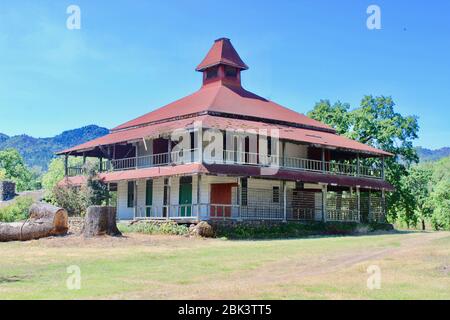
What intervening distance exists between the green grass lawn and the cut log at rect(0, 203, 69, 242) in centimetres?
300

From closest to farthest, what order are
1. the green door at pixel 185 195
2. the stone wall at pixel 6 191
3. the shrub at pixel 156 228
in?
the shrub at pixel 156 228, the green door at pixel 185 195, the stone wall at pixel 6 191

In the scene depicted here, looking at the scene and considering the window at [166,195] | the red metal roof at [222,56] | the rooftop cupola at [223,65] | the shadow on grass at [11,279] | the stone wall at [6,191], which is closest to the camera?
the shadow on grass at [11,279]

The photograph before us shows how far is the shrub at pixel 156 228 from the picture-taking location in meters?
28.6

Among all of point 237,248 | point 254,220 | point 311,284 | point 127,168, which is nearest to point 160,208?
point 127,168

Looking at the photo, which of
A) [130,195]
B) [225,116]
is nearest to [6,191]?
[130,195]

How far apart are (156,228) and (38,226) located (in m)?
5.78

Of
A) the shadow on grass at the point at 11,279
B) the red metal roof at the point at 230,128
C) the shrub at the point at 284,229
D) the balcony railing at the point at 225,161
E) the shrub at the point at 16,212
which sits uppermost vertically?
the red metal roof at the point at 230,128

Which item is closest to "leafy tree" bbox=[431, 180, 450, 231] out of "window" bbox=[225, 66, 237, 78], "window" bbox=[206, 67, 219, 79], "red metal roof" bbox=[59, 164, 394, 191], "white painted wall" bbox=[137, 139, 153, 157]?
"red metal roof" bbox=[59, 164, 394, 191]

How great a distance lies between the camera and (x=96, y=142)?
38844mm

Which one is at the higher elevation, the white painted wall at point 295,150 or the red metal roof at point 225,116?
the red metal roof at point 225,116

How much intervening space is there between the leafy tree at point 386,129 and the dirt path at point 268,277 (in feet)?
91.8

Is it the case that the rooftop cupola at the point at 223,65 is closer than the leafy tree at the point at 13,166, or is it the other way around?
the rooftop cupola at the point at 223,65

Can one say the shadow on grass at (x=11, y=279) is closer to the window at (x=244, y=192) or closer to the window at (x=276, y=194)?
the window at (x=244, y=192)

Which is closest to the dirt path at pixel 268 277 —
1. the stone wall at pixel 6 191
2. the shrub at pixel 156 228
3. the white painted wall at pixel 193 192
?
the shrub at pixel 156 228
